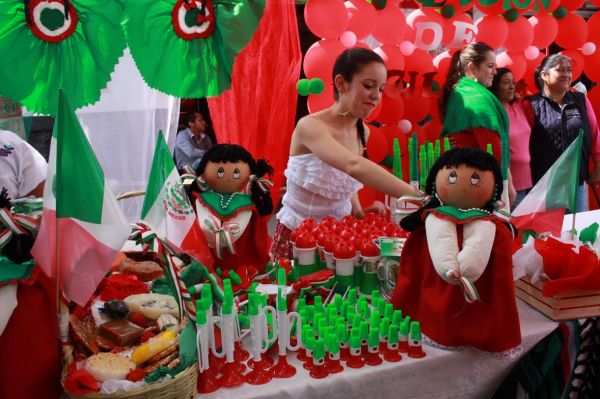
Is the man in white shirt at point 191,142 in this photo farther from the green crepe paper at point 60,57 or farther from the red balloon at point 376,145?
the green crepe paper at point 60,57

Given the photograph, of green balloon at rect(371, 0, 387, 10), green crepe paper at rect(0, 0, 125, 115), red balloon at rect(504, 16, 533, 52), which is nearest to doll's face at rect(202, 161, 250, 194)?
green crepe paper at rect(0, 0, 125, 115)

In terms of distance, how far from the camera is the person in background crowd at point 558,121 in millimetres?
2820

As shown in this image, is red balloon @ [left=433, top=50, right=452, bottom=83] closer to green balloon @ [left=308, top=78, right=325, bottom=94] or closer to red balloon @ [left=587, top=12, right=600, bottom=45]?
green balloon @ [left=308, top=78, right=325, bottom=94]

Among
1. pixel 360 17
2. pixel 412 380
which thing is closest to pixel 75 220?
pixel 412 380

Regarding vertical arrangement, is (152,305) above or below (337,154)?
below

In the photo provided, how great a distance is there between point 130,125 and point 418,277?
6.38 ft

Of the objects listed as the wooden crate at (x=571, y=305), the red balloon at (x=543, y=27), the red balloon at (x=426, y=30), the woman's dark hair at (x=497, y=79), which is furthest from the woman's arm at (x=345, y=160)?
the red balloon at (x=543, y=27)

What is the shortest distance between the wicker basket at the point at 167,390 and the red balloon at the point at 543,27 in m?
3.28

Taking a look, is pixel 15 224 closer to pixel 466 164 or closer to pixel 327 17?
pixel 466 164

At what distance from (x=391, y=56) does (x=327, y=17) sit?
0.45 meters

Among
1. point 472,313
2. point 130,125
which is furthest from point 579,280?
point 130,125

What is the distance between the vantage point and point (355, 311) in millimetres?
1144

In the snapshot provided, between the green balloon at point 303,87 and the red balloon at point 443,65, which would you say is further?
the red balloon at point 443,65

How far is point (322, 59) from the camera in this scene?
2658 mm
